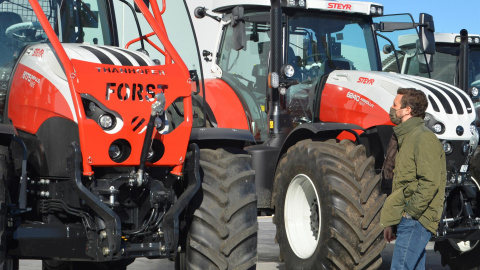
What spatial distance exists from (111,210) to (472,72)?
9066mm

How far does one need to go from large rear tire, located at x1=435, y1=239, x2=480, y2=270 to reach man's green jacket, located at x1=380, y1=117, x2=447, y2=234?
132 inches

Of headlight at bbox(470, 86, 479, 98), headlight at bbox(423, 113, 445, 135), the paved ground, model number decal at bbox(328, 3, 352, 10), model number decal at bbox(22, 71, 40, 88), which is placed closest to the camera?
model number decal at bbox(22, 71, 40, 88)

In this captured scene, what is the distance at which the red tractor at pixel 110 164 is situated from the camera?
5.84m

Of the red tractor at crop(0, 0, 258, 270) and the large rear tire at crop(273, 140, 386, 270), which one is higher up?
the red tractor at crop(0, 0, 258, 270)

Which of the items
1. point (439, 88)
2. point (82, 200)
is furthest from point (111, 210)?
point (439, 88)

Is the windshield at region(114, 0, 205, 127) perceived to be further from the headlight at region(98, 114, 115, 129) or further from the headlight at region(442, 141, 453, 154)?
the headlight at region(442, 141, 453, 154)

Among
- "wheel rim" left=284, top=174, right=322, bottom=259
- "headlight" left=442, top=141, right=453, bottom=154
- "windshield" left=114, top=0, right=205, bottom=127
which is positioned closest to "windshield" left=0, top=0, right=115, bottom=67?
"windshield" left=114, top=0, right=205, bottom=127

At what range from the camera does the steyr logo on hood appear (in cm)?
593

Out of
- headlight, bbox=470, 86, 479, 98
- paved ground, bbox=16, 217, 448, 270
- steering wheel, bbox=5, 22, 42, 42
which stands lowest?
paved ground, bbox=16, 217, 448, 270

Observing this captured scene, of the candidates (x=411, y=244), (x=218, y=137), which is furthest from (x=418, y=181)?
(x=218, y=137)

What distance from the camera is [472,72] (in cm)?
1365

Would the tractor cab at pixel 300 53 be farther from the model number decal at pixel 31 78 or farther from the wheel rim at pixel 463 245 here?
the model number decal at pixel 31 78

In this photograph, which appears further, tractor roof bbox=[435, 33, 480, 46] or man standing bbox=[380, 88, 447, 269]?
tractor roof bbox=[435, 33, 480, 46]

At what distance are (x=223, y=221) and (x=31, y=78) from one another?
1625mm
